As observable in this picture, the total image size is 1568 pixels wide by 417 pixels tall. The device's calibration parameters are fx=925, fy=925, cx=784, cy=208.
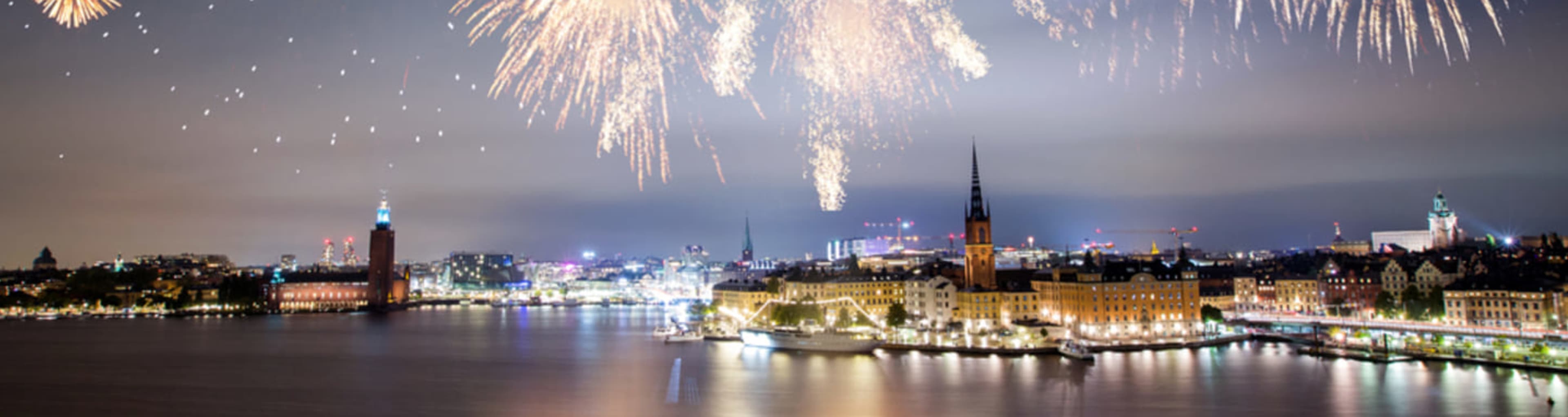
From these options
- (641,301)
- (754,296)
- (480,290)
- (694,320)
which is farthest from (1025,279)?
(480,290)

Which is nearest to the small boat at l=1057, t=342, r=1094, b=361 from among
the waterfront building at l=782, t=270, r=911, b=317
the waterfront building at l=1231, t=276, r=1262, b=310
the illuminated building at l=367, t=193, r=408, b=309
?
the waterfront building at l=782, t=270, r=911, b=317

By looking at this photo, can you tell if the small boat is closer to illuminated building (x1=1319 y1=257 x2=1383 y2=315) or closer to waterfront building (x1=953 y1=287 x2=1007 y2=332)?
waterfront building (x1=953 y1=287 x2=1007 y2=332)

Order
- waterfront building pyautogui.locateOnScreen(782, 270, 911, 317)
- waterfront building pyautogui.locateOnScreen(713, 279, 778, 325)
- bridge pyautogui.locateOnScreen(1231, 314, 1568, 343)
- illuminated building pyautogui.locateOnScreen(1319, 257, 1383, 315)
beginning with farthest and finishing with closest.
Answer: waterfront building pyautogui.locateOnScreen(713, 279, 778, 325)
waterfront building pyautogui.locateOnScreen(782, 270, 911, 317)
illuminated building pyautogui.locateOnScreen(1319, 257, 1383, 315)
bridge pyautogui.locateOnScreen(1231, 314, 1568, 343)

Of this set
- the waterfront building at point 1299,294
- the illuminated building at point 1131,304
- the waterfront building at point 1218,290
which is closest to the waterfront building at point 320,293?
the illuminated building at point 1131,304

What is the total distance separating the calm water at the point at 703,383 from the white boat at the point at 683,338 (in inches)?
37.7

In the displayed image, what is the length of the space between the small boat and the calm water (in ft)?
1.79

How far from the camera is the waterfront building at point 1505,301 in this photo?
23.9m

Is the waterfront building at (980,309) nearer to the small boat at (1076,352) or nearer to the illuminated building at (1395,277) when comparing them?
the small boat at (1076,352)

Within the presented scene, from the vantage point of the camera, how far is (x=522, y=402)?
55.9ft

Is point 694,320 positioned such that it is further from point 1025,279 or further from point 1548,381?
point 1548,381

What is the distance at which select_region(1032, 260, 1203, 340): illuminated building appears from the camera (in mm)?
26516

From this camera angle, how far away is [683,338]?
103ft

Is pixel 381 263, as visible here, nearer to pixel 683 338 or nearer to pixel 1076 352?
pixel 683 338

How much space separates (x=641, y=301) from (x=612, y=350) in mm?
44493
